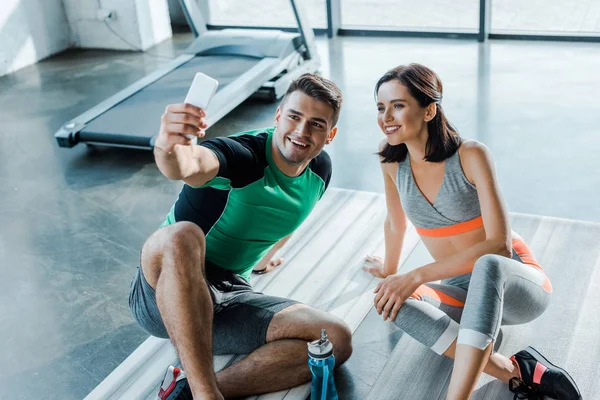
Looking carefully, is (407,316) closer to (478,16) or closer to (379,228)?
(379,228)

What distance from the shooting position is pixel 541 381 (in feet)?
7.05

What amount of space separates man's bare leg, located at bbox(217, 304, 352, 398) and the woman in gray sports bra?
0.80ft

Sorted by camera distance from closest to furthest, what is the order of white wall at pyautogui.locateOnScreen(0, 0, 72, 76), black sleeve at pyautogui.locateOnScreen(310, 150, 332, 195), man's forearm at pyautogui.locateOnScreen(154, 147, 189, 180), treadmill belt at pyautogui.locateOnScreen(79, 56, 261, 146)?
man's forearm at pyautogui.locateOnScreen(154, 147, 189, 180), black sleeve at pyautogui.locateOnScreen(310, 150, 332, 195), treadmill belt at pyautogui.locateOnScreen(79, 56, 261, 146), white wall at pyautogui.locateOnScreen(0, 0, 72, 76)

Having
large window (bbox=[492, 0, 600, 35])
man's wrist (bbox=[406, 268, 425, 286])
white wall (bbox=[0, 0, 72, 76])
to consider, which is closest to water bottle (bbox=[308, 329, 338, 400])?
man's wrist (bbox=[406, 268, 425, 286])

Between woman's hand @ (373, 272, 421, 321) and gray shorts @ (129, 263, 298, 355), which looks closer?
woman's hand @ (373, 272, 421, 321)

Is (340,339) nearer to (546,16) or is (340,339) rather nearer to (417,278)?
(417,278)

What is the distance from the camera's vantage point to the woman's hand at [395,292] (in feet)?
7.06

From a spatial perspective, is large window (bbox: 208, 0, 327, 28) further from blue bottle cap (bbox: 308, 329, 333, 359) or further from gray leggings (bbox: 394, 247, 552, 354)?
blue bottle cap (bbox: 308, 329, 333, 359)

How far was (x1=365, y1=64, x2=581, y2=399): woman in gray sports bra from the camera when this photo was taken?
6.91ft

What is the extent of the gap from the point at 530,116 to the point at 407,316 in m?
2.95

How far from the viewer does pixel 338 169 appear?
4176 millimetres

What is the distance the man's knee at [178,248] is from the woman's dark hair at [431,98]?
29.6 inches

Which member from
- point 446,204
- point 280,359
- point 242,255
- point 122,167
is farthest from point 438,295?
point 122,167

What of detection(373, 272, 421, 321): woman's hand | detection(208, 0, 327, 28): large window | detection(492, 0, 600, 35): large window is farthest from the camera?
detection(208, 0, 327, 28): large window
